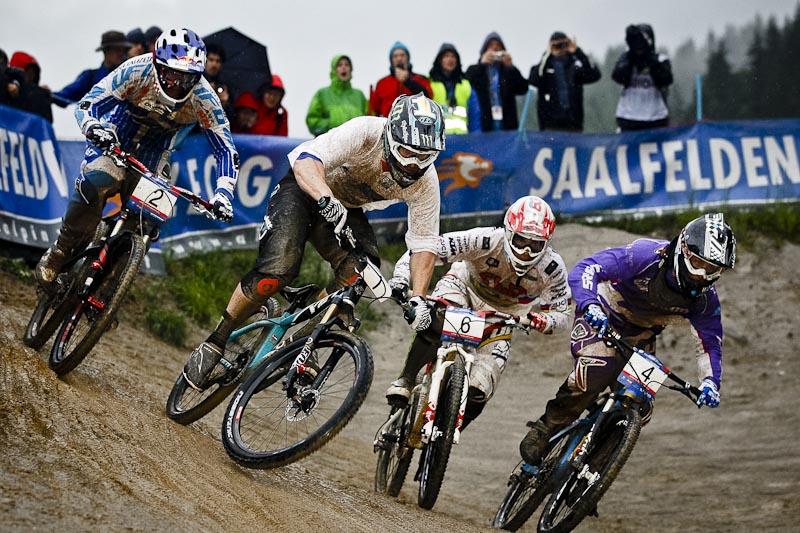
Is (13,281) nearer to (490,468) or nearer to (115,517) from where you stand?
(490,468)

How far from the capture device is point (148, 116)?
8016 millimetres

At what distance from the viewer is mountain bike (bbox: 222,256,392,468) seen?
6625 mm

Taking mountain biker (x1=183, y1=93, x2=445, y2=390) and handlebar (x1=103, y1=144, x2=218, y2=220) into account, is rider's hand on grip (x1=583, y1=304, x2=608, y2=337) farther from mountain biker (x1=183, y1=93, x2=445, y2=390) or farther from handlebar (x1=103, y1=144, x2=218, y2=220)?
handlebar (x1=103, y1=144, x2=218, y2=220)

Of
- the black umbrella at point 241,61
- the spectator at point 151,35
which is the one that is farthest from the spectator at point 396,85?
the spectator at point 151,35

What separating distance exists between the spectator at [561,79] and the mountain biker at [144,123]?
662 centimetres

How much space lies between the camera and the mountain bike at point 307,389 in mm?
6625

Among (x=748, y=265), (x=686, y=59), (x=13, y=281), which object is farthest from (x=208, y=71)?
(x=686, y=59)

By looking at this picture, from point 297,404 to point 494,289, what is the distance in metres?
2.08

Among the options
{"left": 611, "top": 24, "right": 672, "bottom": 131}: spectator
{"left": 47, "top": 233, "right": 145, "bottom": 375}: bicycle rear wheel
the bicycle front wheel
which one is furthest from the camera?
{"left": 611, "top": 24, "right": 672, "bottom": 131}: spectator

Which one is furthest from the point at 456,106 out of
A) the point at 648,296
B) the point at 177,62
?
the point at 177,62

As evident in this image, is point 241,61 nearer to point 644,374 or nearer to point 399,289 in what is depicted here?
point 399,289

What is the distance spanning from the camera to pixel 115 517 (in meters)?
5.27

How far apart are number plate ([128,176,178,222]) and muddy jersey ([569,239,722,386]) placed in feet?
9.05

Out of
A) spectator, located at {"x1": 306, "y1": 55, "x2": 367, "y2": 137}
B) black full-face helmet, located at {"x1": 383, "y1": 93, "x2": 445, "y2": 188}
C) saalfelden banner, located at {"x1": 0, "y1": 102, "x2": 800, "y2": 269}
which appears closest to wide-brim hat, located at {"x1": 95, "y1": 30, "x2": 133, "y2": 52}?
saalfelden banner, located at {"x1": 0, "y1": 102, "x2": 800, "y2": 269}
